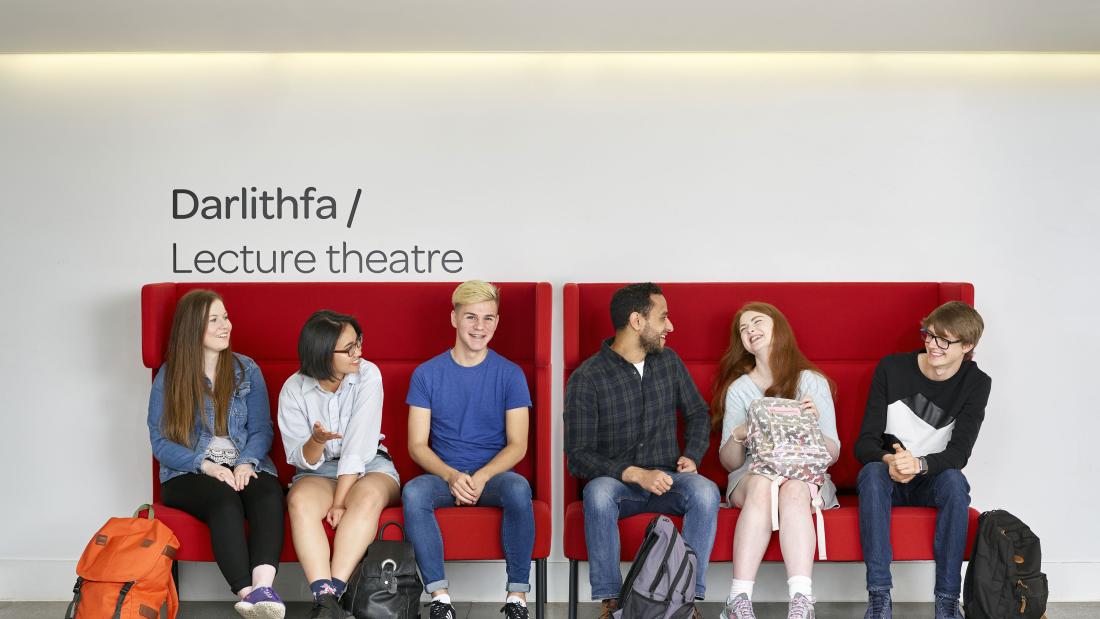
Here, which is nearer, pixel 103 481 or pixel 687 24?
pixel 687 24

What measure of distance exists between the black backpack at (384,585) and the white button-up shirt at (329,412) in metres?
0.49

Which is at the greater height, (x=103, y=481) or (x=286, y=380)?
(x=286, y=380)

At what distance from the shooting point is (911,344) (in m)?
4.38

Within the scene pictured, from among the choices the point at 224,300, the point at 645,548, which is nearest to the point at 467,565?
the point at 645,548

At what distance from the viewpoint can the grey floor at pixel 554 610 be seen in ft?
13.9

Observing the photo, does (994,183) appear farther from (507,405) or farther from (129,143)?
(129,143)

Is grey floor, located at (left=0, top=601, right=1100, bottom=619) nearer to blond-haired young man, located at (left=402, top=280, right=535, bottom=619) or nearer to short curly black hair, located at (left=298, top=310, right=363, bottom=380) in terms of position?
blond-haired young man, located at (left=402, top=280, right=535, bottom=619)

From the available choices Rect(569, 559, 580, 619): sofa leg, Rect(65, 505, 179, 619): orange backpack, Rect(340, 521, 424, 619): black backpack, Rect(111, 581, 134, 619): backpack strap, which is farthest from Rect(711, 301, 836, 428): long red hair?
Rect(111, 581, 134, 619): backpack strap

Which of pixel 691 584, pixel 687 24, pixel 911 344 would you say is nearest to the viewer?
pixel 691 584

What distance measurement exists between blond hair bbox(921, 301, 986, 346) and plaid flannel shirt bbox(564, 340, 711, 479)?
98 centimetres

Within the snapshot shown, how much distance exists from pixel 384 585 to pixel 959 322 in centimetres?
240

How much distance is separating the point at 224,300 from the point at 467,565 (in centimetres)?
159

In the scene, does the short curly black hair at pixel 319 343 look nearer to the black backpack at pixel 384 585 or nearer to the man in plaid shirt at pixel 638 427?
the black backpack at pixel 384 585

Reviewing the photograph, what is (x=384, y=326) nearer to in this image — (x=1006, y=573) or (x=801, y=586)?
(x=801, y=586)
